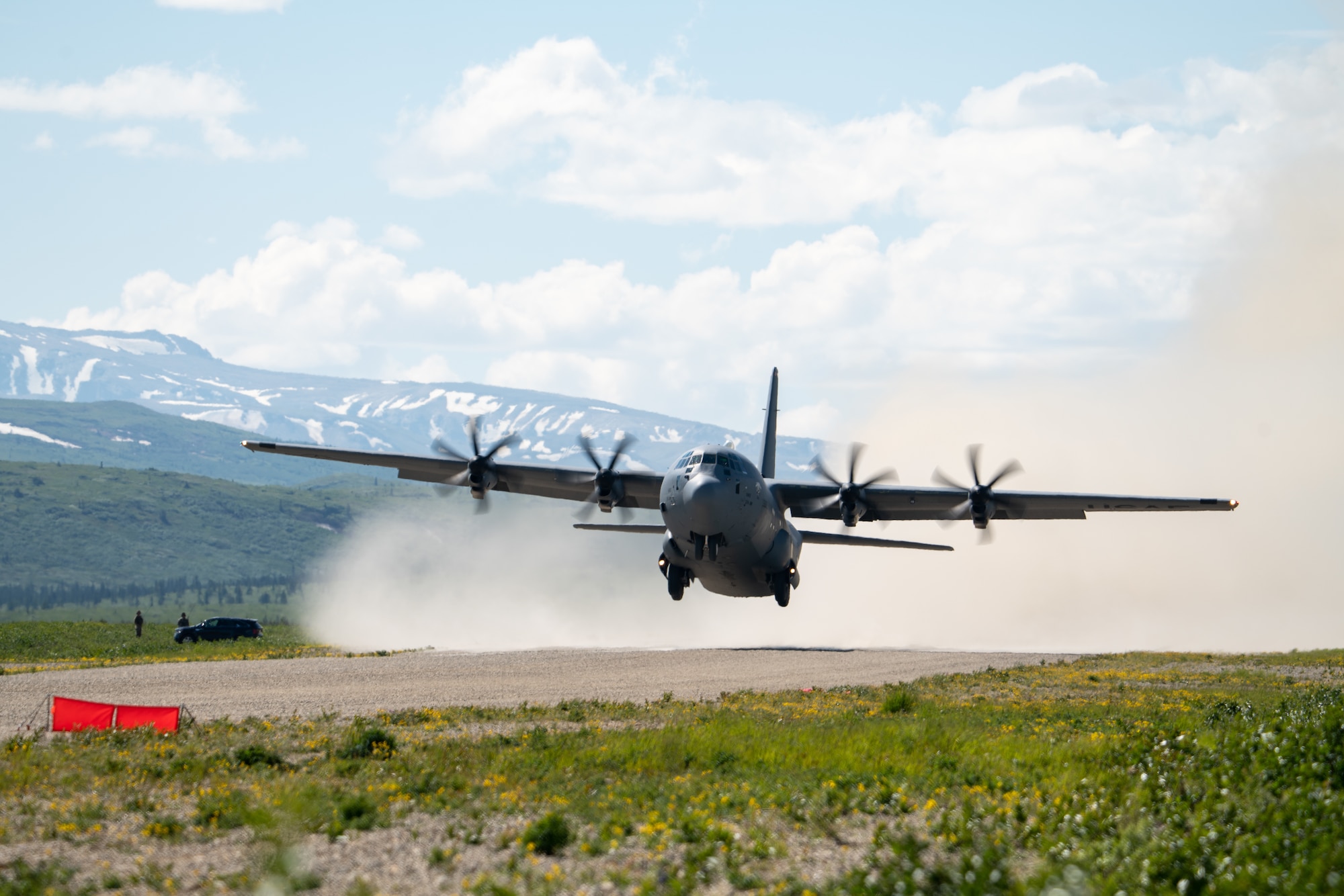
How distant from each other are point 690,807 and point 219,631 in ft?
168

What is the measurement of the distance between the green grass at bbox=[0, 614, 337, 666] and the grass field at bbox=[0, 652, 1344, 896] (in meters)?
26.3

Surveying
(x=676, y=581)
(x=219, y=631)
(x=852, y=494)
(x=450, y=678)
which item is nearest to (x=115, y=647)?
(x=219, y=631)

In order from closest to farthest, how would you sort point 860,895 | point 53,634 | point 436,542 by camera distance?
point 860,895 → point 53,634 → point 436,542

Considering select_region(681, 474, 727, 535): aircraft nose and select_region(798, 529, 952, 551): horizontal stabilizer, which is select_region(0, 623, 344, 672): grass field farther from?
select_region(798, 529, 952, 551): horizontal stabilizer

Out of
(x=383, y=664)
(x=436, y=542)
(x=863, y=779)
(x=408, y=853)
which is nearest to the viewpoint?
(x=408, y=853)

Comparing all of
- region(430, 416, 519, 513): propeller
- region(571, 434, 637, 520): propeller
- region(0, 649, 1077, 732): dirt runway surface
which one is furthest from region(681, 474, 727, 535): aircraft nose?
region(430, 416, 519, 513): propeller

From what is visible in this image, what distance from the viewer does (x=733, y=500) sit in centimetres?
3625

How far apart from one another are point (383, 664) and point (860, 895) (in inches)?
1170

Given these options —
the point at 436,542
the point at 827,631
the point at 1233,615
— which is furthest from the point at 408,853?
the point at 436,542

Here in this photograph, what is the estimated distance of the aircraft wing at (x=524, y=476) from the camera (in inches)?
1646

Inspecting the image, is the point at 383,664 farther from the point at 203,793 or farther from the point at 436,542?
the point at 436,542

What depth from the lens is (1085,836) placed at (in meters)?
12.3

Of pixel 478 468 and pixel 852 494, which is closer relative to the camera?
pixel 478 468

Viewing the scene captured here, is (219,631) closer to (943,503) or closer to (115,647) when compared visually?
(115,647)
